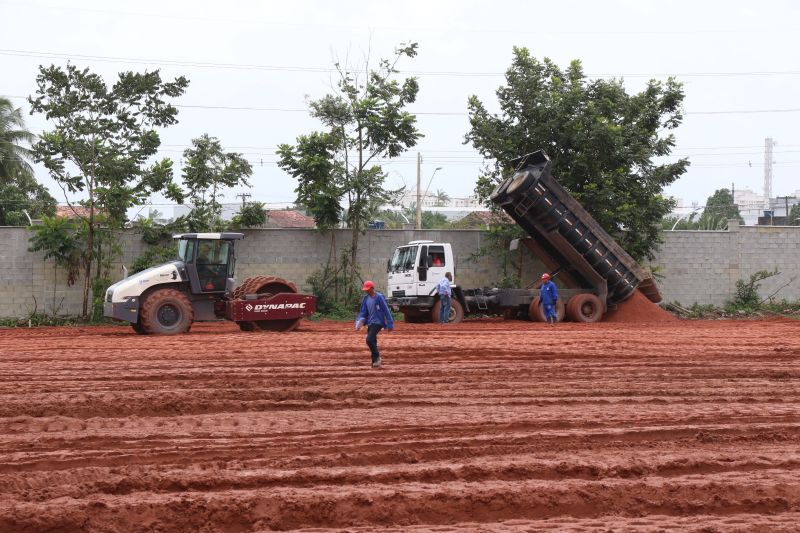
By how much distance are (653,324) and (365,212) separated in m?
9.16

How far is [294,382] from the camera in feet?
43.0

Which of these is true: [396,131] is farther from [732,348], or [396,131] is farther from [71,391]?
[71,391]

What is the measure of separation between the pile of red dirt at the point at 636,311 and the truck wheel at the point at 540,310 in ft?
4.76

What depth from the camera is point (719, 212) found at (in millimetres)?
78688

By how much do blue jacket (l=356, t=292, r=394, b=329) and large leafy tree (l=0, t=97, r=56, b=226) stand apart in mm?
29441

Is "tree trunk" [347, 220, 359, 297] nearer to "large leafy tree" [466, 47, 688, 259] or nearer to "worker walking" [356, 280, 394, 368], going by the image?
"large leafy tree" [466, 47, 688, 259]

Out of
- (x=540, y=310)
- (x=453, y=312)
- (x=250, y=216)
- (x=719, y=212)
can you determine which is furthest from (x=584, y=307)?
(x=719, y=212)

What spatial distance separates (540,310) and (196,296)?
9.46m

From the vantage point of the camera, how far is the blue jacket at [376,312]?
14453 mm

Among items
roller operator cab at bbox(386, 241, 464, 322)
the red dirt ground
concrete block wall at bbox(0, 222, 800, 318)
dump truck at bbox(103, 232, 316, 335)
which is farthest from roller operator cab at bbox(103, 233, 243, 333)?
concrete block wall at bbox(0, 222, 800, 318)

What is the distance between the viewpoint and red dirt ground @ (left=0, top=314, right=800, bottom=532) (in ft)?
22.3

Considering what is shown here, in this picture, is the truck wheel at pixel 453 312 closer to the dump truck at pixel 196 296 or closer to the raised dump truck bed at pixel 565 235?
the raised dump truck bed at pixel 565 235

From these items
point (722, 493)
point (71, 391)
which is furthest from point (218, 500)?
point (71, 391)

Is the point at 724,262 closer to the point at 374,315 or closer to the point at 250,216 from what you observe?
the point at 250,216
